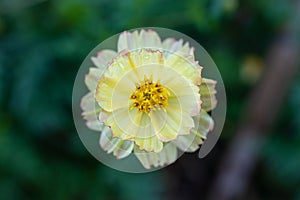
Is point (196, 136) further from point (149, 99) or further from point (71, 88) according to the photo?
point (71, 88)

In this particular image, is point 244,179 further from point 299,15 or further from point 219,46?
point 299,15

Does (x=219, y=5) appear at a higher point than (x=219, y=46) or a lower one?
lower

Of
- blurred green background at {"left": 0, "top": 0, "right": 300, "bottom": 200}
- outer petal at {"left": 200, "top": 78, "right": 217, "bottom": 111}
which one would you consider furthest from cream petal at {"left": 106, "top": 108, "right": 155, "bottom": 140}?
blurred green background at {"left": 0, "top": 0, "right": 300, "bottom": 200}

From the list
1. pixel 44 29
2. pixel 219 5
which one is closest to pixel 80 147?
pixel 44 29

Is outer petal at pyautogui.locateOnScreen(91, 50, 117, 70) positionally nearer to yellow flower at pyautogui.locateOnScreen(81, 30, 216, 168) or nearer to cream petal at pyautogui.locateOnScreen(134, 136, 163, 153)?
yellow flower at pyautogui.locateOnScreen(81, 30, 216, 168)

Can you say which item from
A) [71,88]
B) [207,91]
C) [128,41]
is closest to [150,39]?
[128,41]
